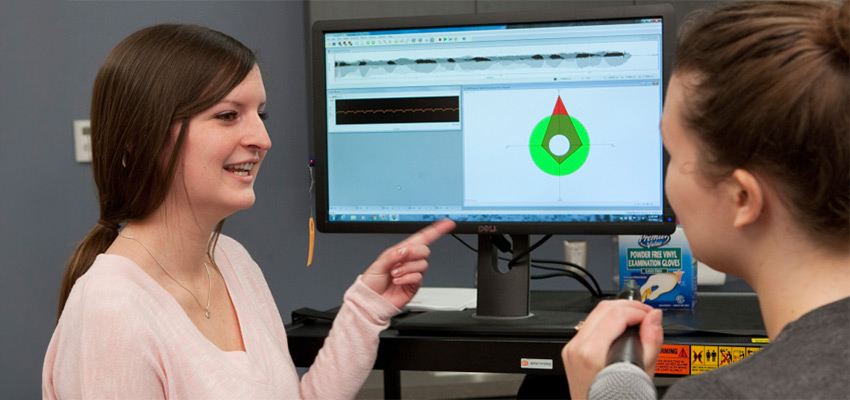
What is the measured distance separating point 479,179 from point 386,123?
7.0 inches

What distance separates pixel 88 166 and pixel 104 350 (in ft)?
4.37

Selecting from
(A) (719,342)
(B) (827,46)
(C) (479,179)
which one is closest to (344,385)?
(C) (479,179)

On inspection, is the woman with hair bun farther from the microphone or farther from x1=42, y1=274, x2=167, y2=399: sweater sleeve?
x1=42, y1=274, x2=167, y2=399: sweater sleeve

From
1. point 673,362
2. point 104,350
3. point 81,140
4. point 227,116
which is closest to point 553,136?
point 673,362

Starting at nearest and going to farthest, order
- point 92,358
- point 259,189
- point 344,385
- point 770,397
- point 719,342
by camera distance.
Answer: point 770,397 < point 92,358 < point 719,342 < point 344,385 < point 259,189

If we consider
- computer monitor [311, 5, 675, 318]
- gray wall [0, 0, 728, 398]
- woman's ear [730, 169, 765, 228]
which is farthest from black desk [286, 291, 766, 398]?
gray wall [0, 0, 728, 398]

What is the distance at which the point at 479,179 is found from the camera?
4.31 feet

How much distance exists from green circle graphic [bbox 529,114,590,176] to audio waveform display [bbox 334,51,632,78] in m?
0.09

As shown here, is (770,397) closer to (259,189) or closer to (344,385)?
(344,385)

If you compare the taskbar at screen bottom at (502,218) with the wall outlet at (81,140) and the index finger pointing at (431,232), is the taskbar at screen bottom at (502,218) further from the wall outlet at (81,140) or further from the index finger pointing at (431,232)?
the wall outlet at (81,140)

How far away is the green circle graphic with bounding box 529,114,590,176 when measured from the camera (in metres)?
1.27

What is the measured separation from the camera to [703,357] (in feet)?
3.71

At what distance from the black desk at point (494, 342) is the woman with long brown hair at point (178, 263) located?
0.04 metres

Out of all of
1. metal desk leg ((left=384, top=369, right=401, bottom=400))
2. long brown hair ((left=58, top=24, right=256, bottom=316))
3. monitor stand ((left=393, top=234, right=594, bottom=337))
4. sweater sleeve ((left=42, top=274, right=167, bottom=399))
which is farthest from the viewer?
metal desk leg ((left=384, top=369, right=401, bottom=400))
